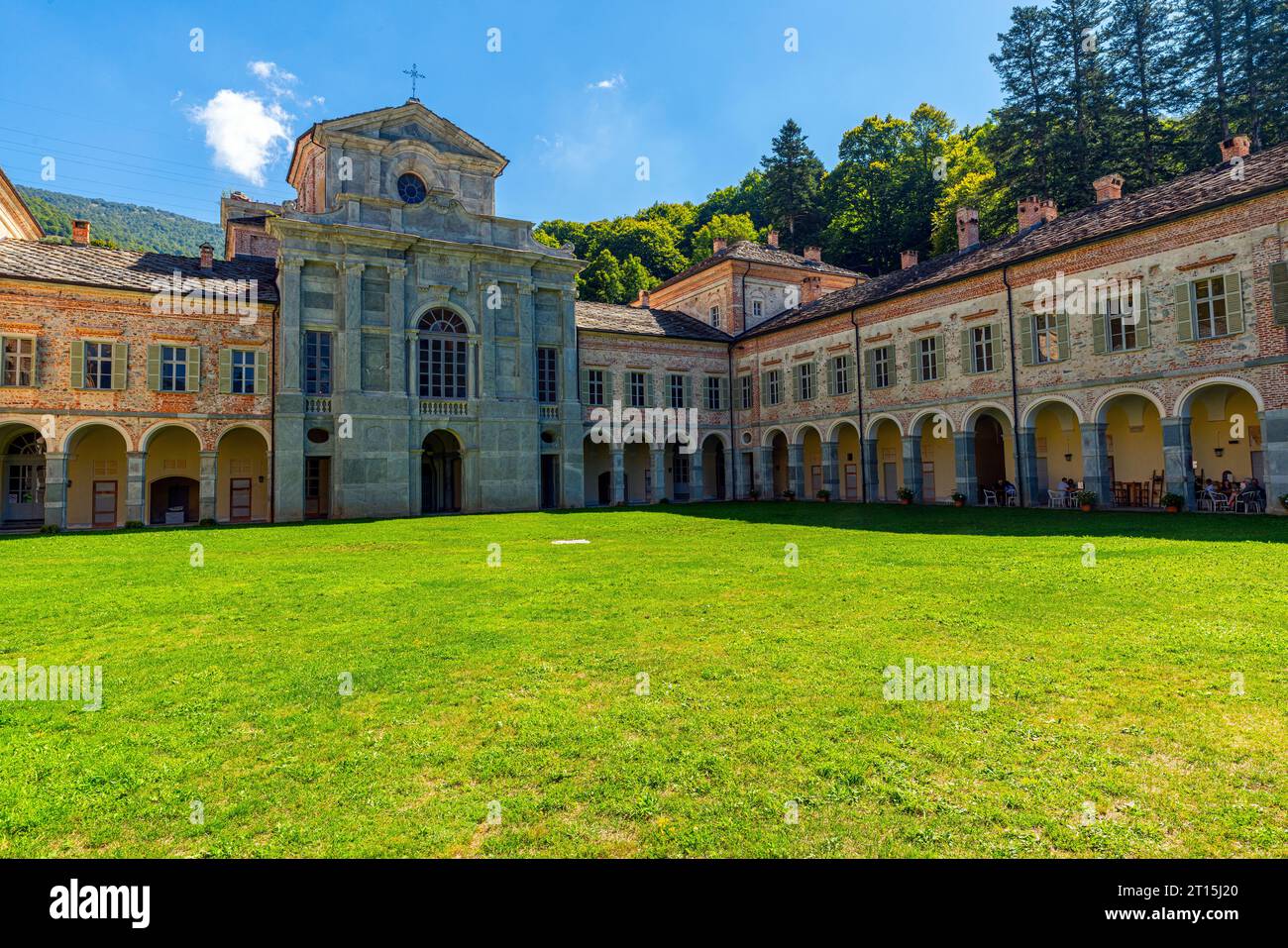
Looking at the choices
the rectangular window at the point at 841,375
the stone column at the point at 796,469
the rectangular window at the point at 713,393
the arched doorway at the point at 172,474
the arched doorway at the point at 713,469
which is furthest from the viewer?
the arched doorway at the point at 713,469

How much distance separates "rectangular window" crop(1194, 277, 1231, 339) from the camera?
19562 mm

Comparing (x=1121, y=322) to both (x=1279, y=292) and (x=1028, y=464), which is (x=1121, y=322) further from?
(x=1028, y=464)

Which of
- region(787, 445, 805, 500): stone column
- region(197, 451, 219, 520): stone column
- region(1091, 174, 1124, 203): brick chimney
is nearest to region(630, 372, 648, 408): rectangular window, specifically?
region(787, 445, 805, 500): stone column

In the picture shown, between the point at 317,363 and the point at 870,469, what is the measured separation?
83.7 ft

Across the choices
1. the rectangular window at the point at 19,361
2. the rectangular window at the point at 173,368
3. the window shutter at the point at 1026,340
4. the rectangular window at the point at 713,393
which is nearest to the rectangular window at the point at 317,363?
the rectangular window at the point at 173,368

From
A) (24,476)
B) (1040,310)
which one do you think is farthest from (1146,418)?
(24,476)

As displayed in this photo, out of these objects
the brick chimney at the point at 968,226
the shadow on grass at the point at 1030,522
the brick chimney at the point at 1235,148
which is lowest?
the shadow on grass at the point at 1030,522

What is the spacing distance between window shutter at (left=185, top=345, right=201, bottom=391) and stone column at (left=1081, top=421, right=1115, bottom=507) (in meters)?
34.1

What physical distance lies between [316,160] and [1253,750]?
1456 inches

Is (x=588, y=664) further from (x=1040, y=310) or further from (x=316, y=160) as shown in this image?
(x=316, y=160)

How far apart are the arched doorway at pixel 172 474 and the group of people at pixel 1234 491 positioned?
3831cm

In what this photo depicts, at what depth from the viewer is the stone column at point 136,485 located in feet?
84.8

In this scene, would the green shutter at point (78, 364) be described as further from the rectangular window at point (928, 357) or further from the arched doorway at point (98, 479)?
the rectangular window at point (928, 357)
